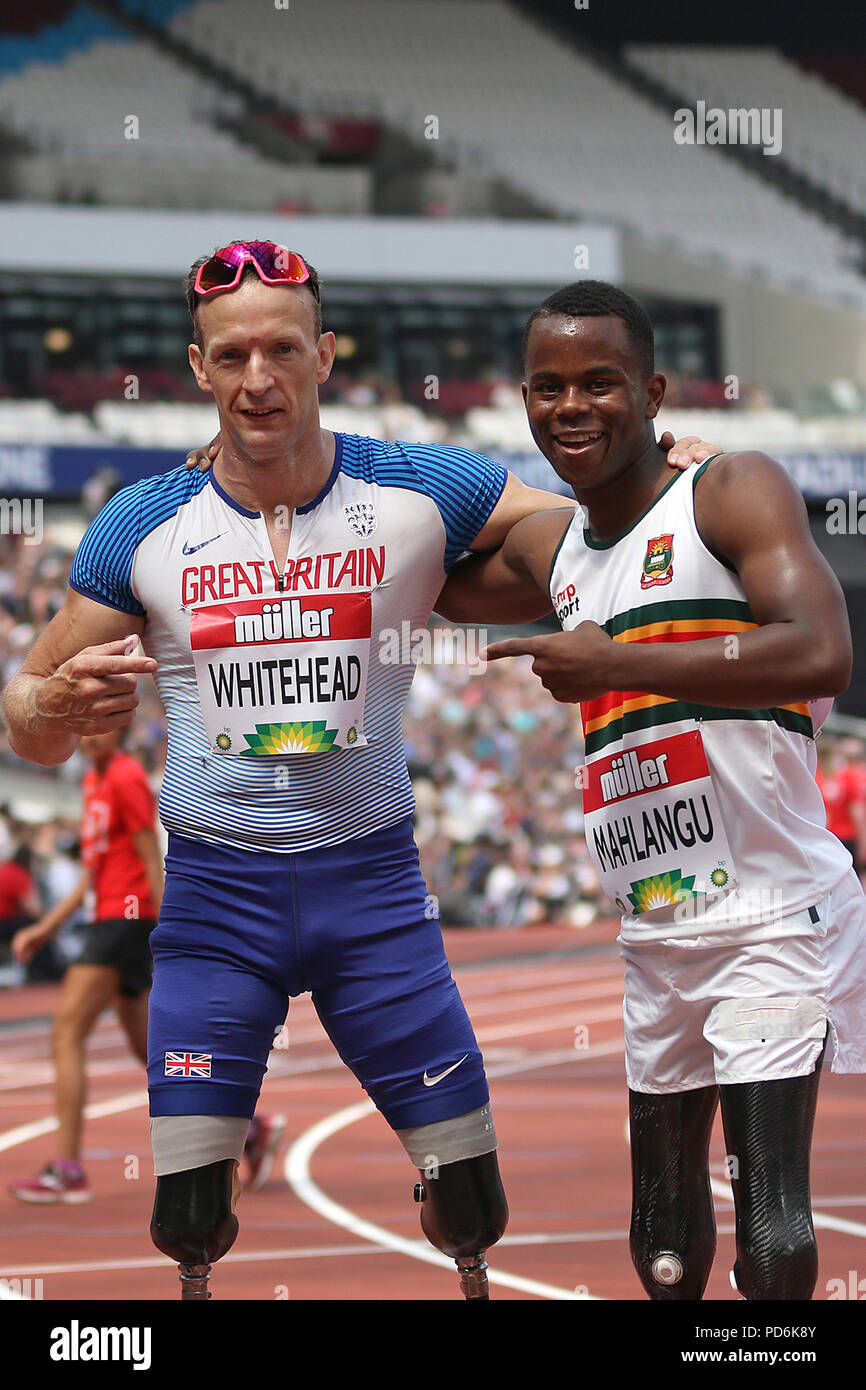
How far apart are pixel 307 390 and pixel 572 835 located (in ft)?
55.5

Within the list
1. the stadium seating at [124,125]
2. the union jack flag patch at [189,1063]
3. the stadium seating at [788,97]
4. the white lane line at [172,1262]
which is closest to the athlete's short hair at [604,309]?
the union jack flag patch at [189,1063]

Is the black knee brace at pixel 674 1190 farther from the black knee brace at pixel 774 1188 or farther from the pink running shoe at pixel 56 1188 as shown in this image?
the pink running shoe at pixel 56 1188

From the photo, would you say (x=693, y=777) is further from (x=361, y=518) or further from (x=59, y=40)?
(x=59, y=40)

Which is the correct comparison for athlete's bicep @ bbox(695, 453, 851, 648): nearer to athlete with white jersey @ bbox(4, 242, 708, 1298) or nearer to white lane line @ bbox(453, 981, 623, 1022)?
athlete with white jersey @ bbox(4, 242, 708, 1298)

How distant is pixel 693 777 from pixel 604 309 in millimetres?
1026

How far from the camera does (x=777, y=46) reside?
37344 millimetres

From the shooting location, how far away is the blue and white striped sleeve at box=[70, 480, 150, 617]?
13.7 feet

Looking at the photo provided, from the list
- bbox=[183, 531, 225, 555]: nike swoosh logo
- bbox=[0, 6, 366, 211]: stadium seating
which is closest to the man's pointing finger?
bbox=[183, 531, 225, 555]: nike swoosh logo

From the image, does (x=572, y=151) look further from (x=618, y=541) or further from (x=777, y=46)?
(x=618, y=541)

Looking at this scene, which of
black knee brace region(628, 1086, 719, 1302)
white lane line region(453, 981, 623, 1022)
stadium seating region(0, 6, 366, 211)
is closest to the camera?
black knee brace region(628, 1086, 719, 1302)

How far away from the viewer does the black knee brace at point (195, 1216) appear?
3916 mm

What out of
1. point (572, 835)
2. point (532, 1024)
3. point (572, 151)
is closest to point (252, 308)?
point (532, 1024)

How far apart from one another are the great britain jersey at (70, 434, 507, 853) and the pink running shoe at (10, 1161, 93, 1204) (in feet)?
13.7

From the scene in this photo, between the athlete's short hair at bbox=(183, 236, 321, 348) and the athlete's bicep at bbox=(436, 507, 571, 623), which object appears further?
the athlete's bicep at bbox=(436, 507, 571, 623)
